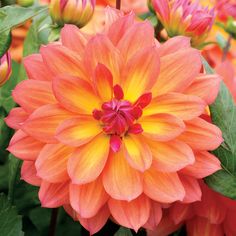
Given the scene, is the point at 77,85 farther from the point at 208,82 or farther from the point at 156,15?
the point at 156,15

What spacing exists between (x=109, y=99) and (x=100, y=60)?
49mm

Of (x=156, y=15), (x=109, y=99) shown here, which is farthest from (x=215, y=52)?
(x=109, y=99)

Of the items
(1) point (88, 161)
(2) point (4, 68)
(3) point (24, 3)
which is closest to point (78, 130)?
(1) point (88, 161)

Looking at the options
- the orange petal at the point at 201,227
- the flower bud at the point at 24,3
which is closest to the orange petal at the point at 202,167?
the orange petal at the point at 201,227

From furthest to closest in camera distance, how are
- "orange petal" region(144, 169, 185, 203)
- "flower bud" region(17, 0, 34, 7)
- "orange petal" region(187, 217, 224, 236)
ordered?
1. "flower bud" region(17, 0, 34, 7)
2. "orange petal" region(187, 217, 224, 236)
3. "orange petal" region(144, 169, 185, 203)

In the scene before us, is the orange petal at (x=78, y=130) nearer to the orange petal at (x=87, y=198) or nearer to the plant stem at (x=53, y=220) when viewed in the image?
the orange petal at (x=87, y=198)

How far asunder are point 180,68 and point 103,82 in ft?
0.24

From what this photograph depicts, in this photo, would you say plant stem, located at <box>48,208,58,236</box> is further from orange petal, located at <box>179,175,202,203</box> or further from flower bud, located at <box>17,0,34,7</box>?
flower bud, located at <box>17,0,34,7</box>

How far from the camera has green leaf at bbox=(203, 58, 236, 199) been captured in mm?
571

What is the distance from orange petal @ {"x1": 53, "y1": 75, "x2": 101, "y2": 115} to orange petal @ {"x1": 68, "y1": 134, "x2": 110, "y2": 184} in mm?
33

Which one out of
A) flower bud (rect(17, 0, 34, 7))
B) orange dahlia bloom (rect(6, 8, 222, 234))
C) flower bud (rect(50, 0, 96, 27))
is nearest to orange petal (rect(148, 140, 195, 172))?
orange dahlia bloom (rect(6, 8, 222, 234))

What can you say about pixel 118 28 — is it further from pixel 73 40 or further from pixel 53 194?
pixel 53 194

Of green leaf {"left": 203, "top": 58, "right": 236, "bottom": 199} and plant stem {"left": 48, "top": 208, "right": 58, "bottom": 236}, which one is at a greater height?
green leaf {"left": 203, "top": 58, "right": 236, "bottom": 199}

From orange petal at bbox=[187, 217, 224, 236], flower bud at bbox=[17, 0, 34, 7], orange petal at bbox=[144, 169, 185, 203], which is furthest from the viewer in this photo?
flower bud at bbox=[17, 0, 34, 7]
